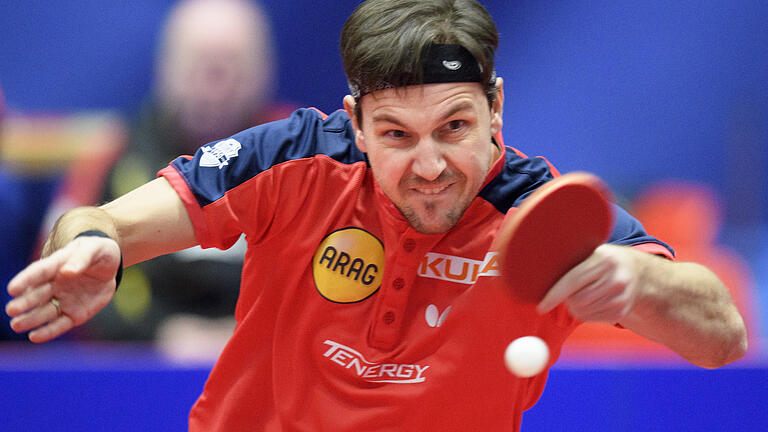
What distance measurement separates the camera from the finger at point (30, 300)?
1.64 m

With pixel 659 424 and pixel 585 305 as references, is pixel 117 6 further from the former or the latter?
pixel 585 305

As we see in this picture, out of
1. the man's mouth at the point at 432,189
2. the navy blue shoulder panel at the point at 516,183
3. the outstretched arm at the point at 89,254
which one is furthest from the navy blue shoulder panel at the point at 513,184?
the outstretched arm at the point at 89,254

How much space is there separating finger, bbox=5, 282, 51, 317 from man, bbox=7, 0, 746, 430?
0.27 metres

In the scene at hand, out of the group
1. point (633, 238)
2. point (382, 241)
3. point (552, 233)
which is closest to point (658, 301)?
point (633, 238)

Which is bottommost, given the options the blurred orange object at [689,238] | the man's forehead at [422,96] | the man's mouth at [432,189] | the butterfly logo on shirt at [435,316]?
the blurred orange object at [689,238]

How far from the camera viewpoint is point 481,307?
2119 millimetres

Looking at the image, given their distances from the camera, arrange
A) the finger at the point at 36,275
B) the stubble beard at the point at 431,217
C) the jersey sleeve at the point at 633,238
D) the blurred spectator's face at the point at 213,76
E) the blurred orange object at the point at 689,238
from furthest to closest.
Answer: the blurred orange object at the point at 689,238, the blurred spectator's face at the point at 213,76, the stubble beard at the point at 431,217, the jersey sleeve at the point at 633,238, the finger at the point at 36,275

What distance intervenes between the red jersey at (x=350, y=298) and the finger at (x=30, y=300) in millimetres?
486

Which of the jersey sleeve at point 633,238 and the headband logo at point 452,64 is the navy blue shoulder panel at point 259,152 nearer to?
the headband logo at point 452,64

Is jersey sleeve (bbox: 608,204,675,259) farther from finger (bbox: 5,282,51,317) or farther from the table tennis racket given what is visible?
finger (bbox: 5,282,51,317)

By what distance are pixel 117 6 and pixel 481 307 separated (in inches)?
152

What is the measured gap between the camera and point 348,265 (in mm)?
2166

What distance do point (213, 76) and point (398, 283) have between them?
217 centimetres

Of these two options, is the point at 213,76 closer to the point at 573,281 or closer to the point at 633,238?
the point at 633,238
